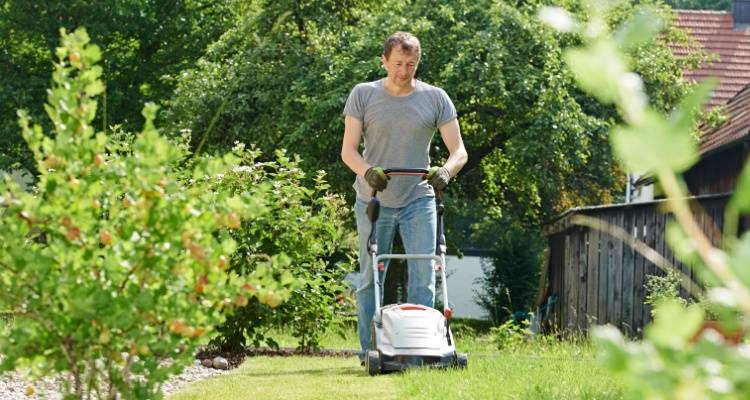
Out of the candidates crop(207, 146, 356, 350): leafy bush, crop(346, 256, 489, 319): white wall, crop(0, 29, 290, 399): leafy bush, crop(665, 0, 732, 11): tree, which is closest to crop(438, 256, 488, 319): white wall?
crop(346, 256, 489, 319): white wall

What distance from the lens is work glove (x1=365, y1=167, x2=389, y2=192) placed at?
6.30m

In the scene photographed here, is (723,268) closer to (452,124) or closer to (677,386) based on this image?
(677,386)

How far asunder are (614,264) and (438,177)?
7.84 metres

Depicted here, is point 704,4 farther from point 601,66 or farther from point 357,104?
point 601,66

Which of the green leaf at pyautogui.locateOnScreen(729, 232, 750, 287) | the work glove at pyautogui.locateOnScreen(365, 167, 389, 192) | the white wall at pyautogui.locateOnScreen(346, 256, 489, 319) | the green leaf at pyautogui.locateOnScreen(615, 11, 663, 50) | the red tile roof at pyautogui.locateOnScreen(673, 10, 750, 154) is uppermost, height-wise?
the red tile roof at pyautogui.locateOnScreen(673, 10, 750, 154)

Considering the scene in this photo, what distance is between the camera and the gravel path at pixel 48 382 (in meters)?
6.00

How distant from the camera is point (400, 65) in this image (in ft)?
21.3

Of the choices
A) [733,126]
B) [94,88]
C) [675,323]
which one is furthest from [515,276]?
[675,323]

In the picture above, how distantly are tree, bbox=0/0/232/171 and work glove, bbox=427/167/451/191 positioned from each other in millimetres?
20063

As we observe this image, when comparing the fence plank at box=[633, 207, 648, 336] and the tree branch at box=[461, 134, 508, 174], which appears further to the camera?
the tree branch at box=[461, 134, 508, 174]

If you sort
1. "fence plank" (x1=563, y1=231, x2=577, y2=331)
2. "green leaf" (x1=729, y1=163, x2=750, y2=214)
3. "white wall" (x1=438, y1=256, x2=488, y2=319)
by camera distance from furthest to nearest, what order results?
"white wall" (x1=438, y1=256, x2=488, y2=319)
"fence plank" (x1=563, y1=231, x2=577, y2=331)
"green leaf" (x1=729, y1=163, x2=750, y2=214)

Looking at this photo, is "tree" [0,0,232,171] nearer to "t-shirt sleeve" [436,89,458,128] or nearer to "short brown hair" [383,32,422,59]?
"t-shirt sleeve" [436,89,458,128]

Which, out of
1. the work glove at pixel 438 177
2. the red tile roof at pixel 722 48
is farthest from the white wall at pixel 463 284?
the work glove at pixel 438 177

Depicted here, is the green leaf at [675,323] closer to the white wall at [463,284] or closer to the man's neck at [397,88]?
A: the man's neck at [397,88]
